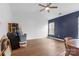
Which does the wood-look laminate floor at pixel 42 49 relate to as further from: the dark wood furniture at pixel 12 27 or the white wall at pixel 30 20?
the dark wood furniture at pixel 12 27

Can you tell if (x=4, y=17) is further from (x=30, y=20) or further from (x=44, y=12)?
(x=44, y=12)

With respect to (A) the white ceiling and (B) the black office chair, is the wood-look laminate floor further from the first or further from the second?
(A) the white ceiling

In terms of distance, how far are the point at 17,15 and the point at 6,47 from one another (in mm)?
590

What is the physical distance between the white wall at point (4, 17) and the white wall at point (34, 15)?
0.08 meters

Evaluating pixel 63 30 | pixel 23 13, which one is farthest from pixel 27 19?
pixel 63 30

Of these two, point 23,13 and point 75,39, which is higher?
point 23,13

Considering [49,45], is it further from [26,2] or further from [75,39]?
[26,2]

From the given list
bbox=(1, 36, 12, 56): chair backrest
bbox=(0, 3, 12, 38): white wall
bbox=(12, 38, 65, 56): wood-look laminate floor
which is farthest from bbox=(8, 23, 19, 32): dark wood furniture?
bbox=(12, 38, 65, 56): wood-look laminate floor

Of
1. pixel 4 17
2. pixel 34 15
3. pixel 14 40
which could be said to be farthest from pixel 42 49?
pixel 4 17

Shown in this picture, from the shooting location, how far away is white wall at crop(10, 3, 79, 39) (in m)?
1.87

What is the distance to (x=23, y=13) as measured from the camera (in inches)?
75.0

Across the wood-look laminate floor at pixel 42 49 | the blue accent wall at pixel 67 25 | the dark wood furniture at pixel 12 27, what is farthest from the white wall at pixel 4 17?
the blue accent wall at pixel 67 25

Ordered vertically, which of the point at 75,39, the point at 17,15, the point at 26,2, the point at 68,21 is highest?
the point at 26,2

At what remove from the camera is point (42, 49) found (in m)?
1.91
